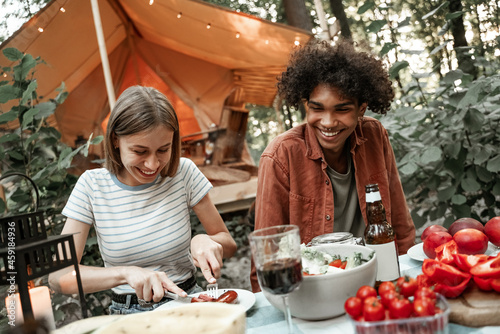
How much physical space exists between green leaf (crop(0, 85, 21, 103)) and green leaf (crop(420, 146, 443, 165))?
220cm

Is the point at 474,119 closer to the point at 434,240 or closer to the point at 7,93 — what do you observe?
the point at 434,240

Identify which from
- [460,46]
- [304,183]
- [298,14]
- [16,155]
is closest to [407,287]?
[304,183]

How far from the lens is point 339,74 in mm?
1878

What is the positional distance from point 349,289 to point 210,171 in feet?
15.8

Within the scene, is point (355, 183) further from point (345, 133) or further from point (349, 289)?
point (349, 289)

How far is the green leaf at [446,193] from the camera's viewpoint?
261 cm

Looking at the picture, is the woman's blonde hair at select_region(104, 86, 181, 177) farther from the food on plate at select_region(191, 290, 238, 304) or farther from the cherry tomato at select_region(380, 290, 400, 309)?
the cherry tomato at select_region(380, 290, 400, 309)

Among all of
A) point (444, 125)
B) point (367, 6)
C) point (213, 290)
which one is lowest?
point (213, 290)

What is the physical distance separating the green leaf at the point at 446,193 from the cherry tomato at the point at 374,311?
204 cm

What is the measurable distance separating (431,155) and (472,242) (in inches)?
46.7

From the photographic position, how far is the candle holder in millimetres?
790

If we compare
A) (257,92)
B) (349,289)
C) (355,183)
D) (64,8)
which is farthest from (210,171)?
(349,289)

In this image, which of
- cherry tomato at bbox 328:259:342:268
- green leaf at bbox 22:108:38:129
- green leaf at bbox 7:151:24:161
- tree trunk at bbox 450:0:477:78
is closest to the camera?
cherry tomato at bbox 328:259:342:268

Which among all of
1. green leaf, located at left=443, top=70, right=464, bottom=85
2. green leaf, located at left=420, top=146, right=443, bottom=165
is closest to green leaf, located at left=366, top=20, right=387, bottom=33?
green leaf, located at left=443, top=70, right=464, bottom=85
